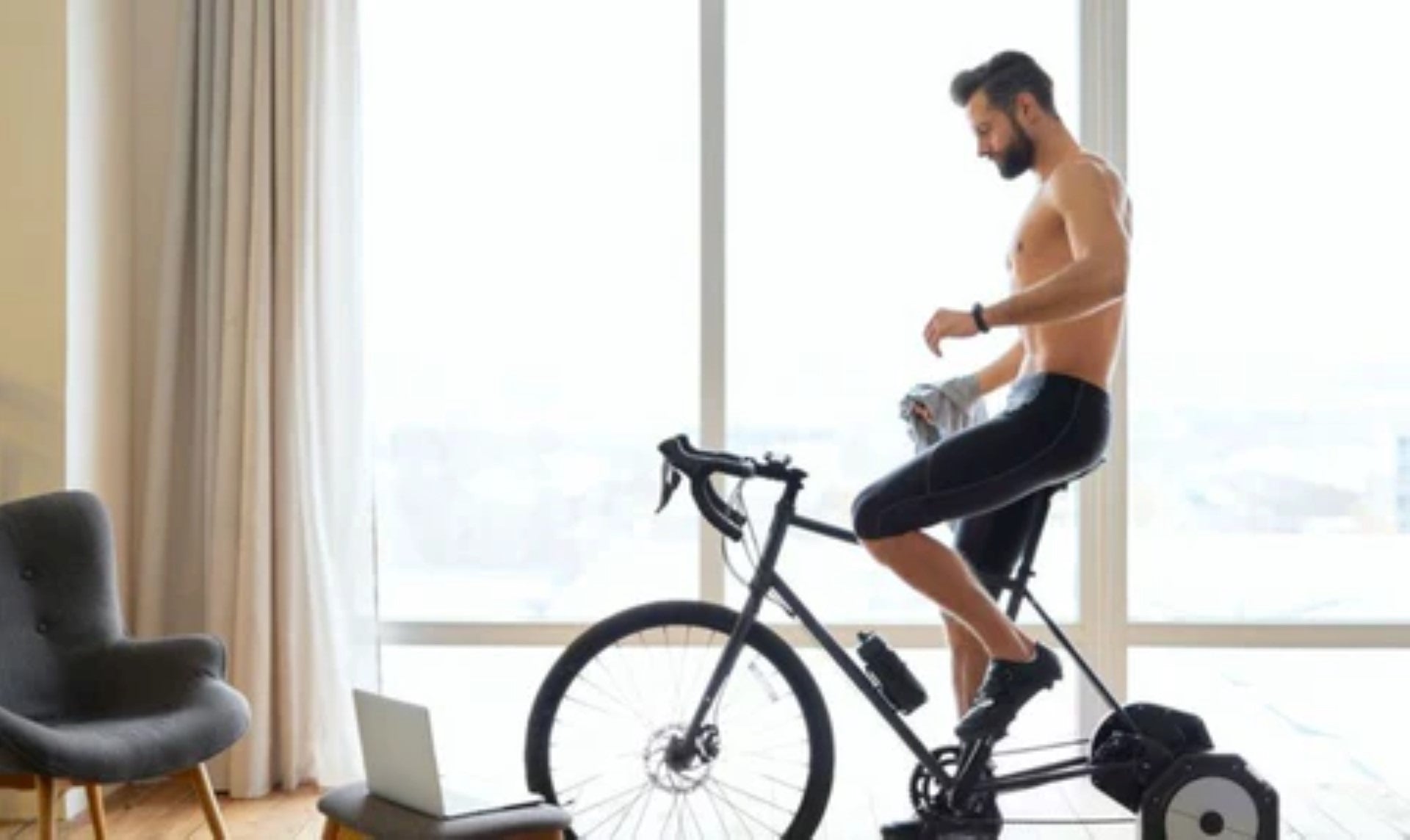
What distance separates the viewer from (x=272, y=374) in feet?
13.9

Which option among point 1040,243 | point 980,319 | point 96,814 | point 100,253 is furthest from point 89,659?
point 1040,243

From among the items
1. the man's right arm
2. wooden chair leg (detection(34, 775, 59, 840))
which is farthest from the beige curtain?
the man's right arm

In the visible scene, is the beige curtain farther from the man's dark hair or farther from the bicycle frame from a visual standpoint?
the man's dark hair

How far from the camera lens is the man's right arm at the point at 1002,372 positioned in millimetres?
3590

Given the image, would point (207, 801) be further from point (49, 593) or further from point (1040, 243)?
point (1040, 243)

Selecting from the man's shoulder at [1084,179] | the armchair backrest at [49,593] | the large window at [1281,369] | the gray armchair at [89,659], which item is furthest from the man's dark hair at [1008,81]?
the armchair backrest at [49,593]

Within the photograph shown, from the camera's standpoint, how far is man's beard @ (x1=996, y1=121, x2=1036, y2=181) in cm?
338

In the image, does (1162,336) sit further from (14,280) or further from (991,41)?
(14,280)

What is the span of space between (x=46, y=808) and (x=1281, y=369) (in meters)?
3.00

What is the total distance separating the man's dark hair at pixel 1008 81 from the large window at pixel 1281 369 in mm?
1153

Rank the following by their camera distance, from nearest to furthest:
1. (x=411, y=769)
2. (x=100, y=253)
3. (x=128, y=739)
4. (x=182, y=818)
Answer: (x=411, y=769)
(x=128, y=739)
(x=182, y=818)
(x=100, y=253)

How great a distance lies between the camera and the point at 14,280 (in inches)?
156

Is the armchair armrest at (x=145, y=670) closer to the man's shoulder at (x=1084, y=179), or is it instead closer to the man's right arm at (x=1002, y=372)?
the man's right arm at (x=1002, y=372)

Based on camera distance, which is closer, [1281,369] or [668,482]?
[668,482]
